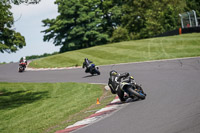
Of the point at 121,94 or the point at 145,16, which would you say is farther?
the point at 145,16

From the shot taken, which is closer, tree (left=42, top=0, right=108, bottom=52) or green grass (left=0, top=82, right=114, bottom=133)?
green grass (left=0, top=82, right=114, bottom=133)

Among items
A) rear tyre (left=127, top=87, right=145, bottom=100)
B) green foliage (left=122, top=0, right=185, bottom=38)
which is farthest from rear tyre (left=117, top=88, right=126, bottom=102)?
green foliage (left=122, top=0, right=185, bottom=38)

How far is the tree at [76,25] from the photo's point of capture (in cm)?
6506

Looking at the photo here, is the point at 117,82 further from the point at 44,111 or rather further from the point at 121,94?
the point at 44,111

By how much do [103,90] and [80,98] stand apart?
1.82 meters

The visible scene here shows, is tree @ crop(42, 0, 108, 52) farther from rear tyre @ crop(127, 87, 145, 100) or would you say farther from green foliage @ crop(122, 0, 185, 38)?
rear tyre @ crop(127, 87, 145, 100)

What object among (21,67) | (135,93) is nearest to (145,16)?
(21,67)

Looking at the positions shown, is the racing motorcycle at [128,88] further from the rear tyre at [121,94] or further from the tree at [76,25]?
the tree at [76,25]

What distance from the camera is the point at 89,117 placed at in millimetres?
8617

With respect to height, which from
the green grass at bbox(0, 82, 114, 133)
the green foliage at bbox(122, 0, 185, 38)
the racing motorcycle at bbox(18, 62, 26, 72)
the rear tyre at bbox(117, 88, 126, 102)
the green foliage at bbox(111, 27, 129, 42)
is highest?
the green foliage at bbox(122, 0, 185, 38)

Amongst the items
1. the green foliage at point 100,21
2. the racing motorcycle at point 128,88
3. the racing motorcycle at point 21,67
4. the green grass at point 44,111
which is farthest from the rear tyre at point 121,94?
the green foliage at point 100,21

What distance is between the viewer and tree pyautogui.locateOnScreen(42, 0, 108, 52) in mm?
65062

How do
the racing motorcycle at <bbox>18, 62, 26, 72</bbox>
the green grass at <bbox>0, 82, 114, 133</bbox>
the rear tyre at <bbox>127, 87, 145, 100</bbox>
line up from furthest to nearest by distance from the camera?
the racing motorcycle at <bbox>18, 62, 26, 72</bbox> → the rear tyre at <bbox>127, 87, 145, 100</bbox> → the green grass at <bbox>0, 82, 114, 133</bbox>

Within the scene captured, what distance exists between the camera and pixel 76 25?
6650 centimetres
